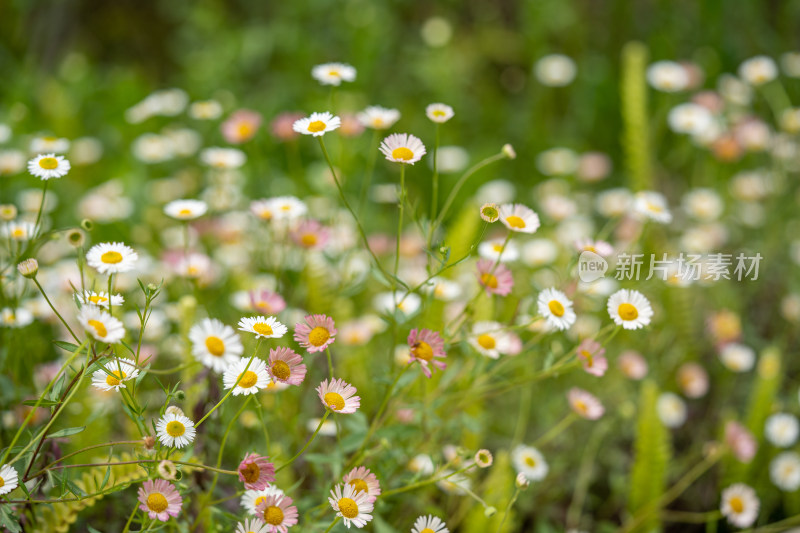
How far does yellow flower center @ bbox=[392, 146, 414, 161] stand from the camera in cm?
71

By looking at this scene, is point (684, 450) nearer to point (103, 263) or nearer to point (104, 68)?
point (103, 263)

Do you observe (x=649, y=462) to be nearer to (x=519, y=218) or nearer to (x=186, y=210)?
(x=519, y=218)

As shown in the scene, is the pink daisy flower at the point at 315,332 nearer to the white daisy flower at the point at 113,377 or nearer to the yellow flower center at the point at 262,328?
the yellow flower center at the point at 262,328

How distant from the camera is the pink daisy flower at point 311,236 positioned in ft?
3.06

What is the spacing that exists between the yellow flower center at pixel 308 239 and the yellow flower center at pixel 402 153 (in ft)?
0.88

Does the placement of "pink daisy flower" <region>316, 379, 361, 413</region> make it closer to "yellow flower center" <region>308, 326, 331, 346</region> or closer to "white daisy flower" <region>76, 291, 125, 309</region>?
"yellow flower center" <region>308, 326, 331, 346</region>

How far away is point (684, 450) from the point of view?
1.31 metres

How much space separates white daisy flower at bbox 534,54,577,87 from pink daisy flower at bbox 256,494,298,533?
186 cm

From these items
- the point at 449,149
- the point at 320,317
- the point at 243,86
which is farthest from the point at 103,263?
the point at 243,86

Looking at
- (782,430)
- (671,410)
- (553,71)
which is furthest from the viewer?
(553,71)

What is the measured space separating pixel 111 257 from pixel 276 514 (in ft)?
0.96

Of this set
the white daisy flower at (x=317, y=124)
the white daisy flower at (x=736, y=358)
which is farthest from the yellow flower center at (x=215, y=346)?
the white daisy flower at (x=736, y=358)

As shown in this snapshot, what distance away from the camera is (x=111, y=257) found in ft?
2.20

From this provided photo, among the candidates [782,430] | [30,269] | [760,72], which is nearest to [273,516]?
[30,269]
